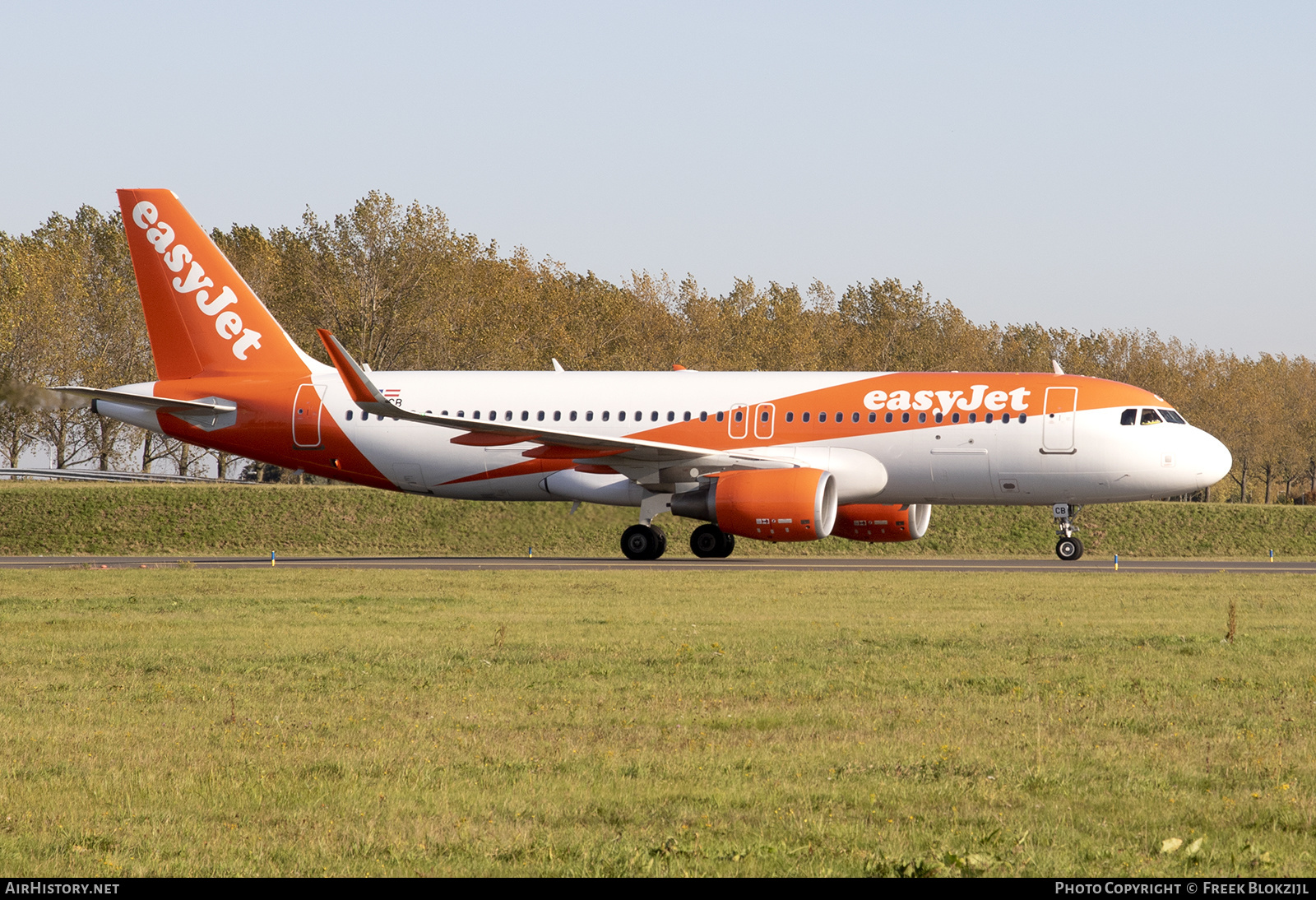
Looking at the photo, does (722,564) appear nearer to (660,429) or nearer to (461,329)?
(660,429)

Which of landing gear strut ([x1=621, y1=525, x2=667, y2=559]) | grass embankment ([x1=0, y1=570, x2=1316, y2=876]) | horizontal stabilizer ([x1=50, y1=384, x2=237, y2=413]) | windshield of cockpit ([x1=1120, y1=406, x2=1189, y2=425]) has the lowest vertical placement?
grass embankment ([x1=0, y1=570, x2=1316, y2=876])

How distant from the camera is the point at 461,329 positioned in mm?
58406

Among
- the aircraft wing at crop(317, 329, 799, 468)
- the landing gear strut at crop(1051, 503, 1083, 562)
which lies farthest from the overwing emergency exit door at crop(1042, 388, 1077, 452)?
the aircraft wing at crop(317, 329, 799, 468)

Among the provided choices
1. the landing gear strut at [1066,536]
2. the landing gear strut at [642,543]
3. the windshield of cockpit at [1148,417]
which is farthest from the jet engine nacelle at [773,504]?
the windshield of cockpit at [1148,417]

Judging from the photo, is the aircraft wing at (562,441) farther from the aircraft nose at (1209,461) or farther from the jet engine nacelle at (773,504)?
the aircraft nose at (1209,461)

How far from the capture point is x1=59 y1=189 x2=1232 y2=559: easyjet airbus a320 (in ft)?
94.2

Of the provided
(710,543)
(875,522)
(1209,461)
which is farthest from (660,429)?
(1209,461)

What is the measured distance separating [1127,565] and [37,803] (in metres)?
25.0

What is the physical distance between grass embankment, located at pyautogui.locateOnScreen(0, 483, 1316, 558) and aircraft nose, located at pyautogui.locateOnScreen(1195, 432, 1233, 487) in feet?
30.6

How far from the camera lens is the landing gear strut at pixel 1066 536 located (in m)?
30.2

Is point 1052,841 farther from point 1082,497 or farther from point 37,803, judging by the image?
point 1082,497

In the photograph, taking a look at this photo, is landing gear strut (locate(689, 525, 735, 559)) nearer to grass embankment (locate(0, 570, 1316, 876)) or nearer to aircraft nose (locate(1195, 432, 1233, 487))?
aircraft nose (locate(1195, 432, 1233, 487))

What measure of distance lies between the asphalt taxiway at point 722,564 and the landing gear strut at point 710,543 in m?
0.49

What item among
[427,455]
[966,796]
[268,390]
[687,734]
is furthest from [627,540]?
[966,796]
